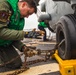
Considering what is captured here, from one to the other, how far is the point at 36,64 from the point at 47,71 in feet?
1.48

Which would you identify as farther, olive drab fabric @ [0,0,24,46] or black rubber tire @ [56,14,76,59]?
Answer: olive drab fabric @ [0,0,24,46]

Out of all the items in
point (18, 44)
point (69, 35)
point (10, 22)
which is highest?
point (10, 22)

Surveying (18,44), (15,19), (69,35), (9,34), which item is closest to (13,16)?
(15,19)

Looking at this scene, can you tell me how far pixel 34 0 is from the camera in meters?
2.90

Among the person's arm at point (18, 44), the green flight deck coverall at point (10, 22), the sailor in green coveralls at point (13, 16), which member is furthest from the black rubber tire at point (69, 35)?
the person's arm at point (18, 44)

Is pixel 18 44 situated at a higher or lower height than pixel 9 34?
lower

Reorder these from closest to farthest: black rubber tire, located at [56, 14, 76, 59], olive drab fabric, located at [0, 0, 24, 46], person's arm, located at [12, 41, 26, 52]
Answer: black rubber tire, located at [56, 14, 76, 59]
olive drab fabric, located at [0, 0, 24, 46]
person's arm, located at [12, 41, 26, 52]

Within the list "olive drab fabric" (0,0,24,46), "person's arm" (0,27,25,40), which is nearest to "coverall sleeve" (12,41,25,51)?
"olive drab fabric" (0,0,24,46)

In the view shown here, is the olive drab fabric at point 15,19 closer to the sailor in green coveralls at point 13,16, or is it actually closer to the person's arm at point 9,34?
the sailor in green coveralls at point 13,16

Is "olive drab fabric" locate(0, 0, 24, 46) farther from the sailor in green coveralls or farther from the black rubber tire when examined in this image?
the black rubber tire

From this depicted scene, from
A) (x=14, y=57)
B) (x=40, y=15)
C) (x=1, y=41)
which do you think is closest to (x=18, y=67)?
(x=14, y=57)

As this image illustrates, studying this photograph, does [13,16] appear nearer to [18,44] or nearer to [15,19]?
[15,19]

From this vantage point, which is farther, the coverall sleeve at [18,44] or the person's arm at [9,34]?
the coverall sleeve at [18,44]

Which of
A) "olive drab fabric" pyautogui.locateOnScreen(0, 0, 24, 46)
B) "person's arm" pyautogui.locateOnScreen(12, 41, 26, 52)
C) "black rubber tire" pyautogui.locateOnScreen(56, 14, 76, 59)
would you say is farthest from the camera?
"person's arm" pyautogui.locateOnScreen(12, 41, 26, 52)
